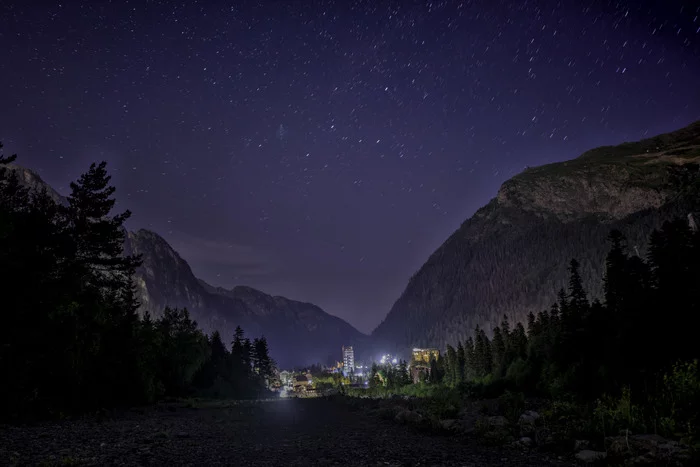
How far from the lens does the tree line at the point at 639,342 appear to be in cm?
1791

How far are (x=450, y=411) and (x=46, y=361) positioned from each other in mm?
26120

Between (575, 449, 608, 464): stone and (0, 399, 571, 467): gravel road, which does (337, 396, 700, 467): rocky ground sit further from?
(0, 399, 571, 467): gravel road

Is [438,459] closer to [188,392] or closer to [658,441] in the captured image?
[658,441]

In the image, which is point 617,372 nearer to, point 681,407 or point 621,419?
point 681,407

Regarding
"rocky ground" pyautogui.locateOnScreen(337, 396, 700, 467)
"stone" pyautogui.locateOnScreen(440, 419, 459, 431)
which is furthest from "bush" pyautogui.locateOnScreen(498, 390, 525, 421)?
"stone" pyautogui.locateOnScreen(440, 419, 459, 431)

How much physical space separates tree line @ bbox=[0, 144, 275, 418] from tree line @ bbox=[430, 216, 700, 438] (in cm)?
3051

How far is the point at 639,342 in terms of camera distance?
2678 centimetres

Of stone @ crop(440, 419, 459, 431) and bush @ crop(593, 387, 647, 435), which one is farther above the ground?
bush @ crop(593, 387, 647, 435)

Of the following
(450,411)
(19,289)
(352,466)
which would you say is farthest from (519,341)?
(19,289)

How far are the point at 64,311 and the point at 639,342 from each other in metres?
36.8

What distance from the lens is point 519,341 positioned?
64062mm

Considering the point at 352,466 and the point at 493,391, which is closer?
the point at 352,466

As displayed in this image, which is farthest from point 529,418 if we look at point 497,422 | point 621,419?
point 621,419

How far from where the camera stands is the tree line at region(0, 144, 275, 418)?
22891 millimetres
